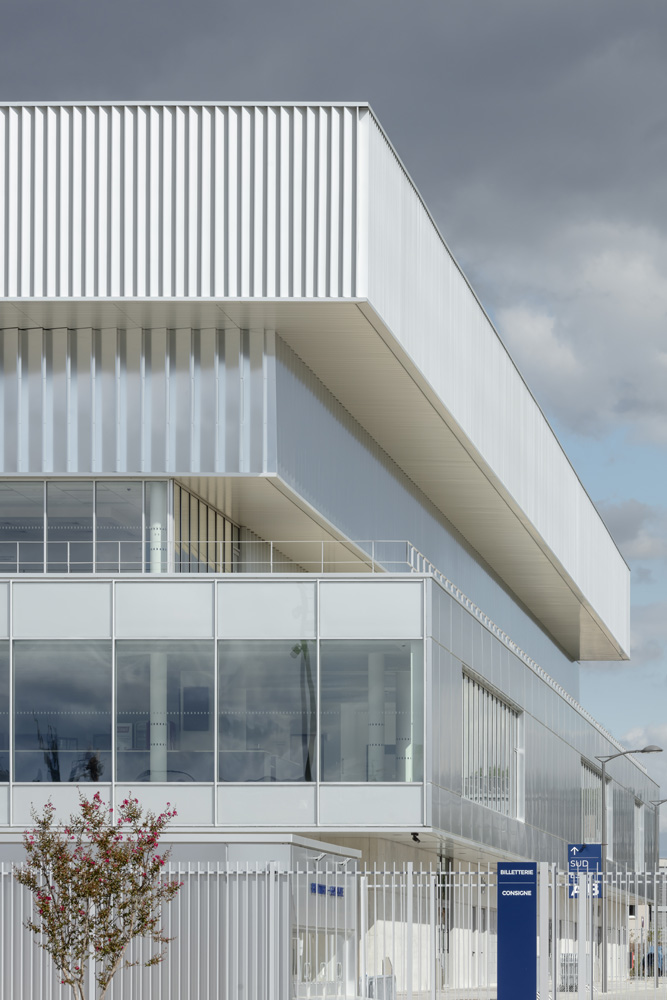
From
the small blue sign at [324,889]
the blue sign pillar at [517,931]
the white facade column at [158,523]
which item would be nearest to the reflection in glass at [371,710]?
the white facade column at [158,523]

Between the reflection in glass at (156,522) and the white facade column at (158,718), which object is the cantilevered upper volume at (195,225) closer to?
the reflection in glass at (156,522)

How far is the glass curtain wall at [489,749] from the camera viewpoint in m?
38.8

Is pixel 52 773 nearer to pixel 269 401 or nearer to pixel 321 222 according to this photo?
pixel 269 401

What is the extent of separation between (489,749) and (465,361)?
1019 cm

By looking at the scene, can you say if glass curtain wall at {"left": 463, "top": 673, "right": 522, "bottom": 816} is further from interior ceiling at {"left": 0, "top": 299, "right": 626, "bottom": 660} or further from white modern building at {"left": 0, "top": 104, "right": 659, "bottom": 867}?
interior ceiling at {"left": 0, "top": 299, "right": 626, "bottom": 660}

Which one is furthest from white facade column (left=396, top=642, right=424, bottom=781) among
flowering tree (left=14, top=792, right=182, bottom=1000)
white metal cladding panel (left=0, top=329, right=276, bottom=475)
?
flowering tree (left=14, top=792, right=182, bottom=1000)

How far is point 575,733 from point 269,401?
31267 mm

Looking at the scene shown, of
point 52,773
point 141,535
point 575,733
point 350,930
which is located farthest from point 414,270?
point 575,733

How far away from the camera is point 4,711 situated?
32.0 m

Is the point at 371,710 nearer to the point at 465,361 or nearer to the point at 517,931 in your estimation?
the point at 517,931

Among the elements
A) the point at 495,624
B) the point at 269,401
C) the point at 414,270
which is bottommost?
the point at 495,624

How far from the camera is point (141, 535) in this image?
34.3 m

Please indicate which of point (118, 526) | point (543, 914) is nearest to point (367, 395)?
point (118, 526)

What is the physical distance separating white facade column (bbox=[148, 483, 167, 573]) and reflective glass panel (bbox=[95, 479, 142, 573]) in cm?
25
